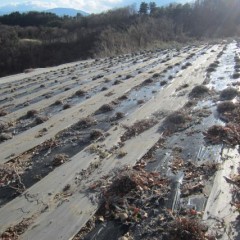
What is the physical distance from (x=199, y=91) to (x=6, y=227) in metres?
6.60

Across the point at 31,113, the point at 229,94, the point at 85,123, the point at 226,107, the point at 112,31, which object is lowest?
the point at 112,31

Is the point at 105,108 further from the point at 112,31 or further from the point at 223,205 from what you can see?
the point at 112,31

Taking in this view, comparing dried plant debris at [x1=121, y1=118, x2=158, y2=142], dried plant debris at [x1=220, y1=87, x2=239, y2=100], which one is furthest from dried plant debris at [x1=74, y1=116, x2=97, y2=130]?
dried plant debris at [x1=220, y1=87, x2=239, y2=100]

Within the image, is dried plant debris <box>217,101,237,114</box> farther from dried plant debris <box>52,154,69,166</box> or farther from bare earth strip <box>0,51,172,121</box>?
bare earth strip <box>0,51,172,121</box>

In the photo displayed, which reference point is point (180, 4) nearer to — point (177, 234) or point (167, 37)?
point (167, 37)

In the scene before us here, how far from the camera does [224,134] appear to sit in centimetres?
623

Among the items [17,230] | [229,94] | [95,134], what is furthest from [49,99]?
[17,230]

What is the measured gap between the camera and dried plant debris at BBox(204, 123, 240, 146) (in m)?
5.99

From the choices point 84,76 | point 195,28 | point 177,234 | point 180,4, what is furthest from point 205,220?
point 180,4

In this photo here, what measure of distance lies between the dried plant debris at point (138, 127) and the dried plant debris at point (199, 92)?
2286 mm

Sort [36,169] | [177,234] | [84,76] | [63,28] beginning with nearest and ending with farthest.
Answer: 1. [177,234]
2. [36,169]
3. [84,76]
4. [63,28]

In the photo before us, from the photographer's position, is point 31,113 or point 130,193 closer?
point 130,193

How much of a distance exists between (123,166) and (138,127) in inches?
71.4

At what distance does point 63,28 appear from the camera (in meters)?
60.2
